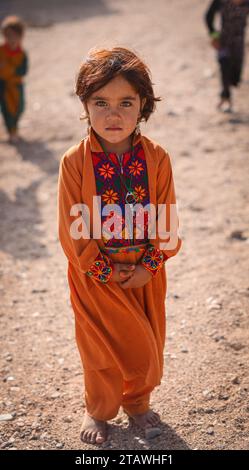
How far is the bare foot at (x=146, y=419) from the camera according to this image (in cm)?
277

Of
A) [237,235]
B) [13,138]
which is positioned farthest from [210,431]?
[13,138]

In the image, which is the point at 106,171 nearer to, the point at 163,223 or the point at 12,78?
the point at 163,223

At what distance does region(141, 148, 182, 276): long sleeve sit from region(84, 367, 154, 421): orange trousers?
547 millimetres

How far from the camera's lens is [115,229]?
2.38 metres

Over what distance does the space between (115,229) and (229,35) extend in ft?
16.6

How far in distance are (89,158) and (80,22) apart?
37.2 feet

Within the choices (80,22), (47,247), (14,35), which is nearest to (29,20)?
(80,22)

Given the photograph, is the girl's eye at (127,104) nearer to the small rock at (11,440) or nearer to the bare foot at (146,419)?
the bare foot at (146,419)

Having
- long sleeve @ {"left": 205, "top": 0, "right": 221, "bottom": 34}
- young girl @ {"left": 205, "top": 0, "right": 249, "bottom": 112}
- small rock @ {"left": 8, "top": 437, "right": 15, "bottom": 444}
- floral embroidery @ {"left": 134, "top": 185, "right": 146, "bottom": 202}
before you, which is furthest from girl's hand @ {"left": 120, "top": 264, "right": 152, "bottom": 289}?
long sleeve @ {"left": 205, "top": 0, "right": 221, "bottom": 34}

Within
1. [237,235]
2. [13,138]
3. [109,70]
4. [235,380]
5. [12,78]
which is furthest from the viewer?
[13,138]

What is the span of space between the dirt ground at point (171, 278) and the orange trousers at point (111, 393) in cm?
16

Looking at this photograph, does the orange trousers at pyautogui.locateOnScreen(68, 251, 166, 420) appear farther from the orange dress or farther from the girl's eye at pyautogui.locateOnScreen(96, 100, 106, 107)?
the girl's eye at pyautogui.locateOnScreen(96, 100, 106, 107)

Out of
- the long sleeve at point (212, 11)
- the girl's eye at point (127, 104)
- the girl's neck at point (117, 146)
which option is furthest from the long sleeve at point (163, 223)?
the long sleeve at point (212, 11)

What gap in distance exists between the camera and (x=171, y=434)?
2.74m
